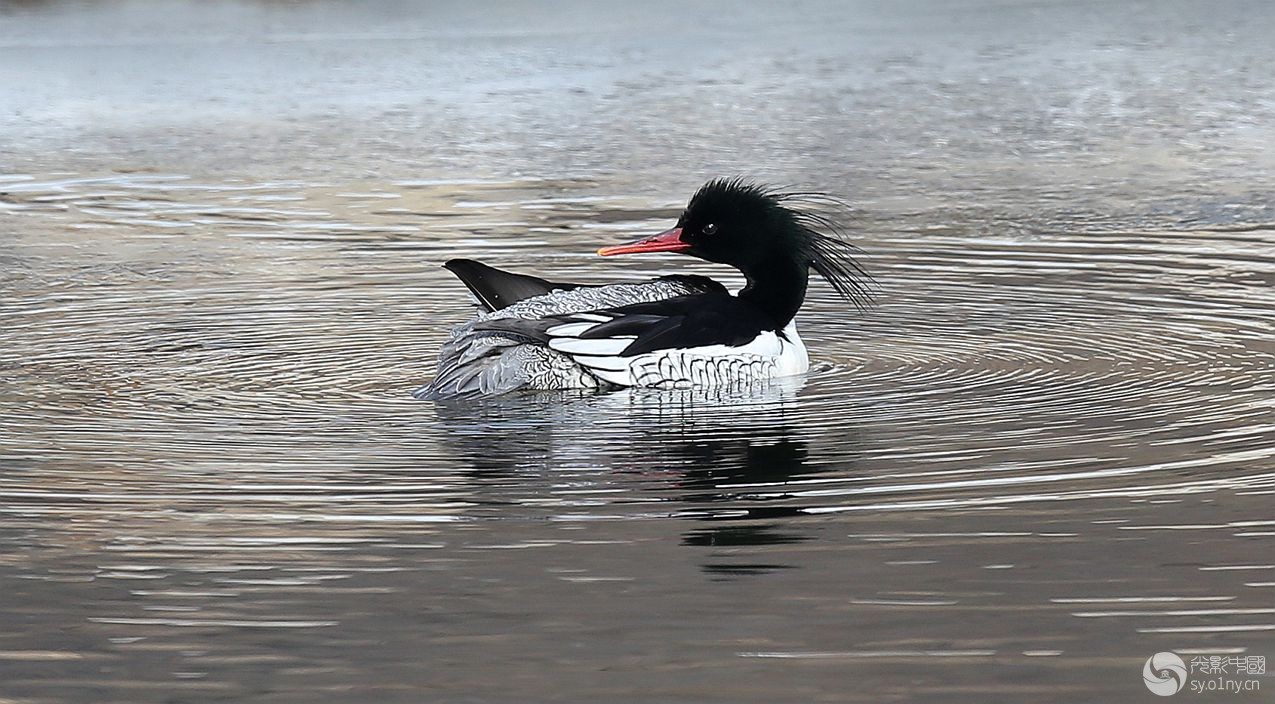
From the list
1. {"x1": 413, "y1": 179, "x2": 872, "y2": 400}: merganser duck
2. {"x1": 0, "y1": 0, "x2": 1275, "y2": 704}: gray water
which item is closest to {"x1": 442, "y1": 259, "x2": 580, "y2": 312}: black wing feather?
{"x1": 413, "y1": 179, "x2": 872, "y2": 400}: merganser duck

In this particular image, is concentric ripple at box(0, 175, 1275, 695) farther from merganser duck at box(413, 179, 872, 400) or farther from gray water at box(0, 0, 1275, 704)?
merganser duck at box(413, 179, 872, 400)

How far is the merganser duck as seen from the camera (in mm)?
7832

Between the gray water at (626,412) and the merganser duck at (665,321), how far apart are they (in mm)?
161

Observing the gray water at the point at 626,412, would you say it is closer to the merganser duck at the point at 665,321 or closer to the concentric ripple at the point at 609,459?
the concentric ripple at the point at 609,459

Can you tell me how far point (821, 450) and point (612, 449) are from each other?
2.22ft

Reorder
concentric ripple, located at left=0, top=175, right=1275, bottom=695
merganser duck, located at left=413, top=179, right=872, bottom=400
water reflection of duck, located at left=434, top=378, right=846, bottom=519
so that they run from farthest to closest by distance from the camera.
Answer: merganser duck, located at left=413, top=179, right=872, bottom=400 → water reflection of duck, located at left=434, top=378, right=846, bottom=519 → concentric ripple, located at left=0, top=175, right=1275, bottom=695

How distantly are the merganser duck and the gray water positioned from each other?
6.3 inches

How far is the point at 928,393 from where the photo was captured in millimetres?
7613

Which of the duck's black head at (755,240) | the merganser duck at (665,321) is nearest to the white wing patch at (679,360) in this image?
the merganser duck at (665,321)

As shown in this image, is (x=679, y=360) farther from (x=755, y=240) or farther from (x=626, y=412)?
(x=755, y=240)

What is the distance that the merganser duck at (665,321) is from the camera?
7.83 m

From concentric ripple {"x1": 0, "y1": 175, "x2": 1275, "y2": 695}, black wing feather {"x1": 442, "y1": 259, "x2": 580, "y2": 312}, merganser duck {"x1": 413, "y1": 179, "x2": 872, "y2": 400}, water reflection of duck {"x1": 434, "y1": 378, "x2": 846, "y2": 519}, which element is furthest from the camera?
black wing feather {"x1": 442, "y1": 259, "x2": 580, "y2": 312}

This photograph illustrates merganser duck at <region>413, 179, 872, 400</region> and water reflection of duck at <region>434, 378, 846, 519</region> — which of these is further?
merganser duck at <region>413, 179, 872, 400</region>

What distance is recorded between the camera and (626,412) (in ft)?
24.8
